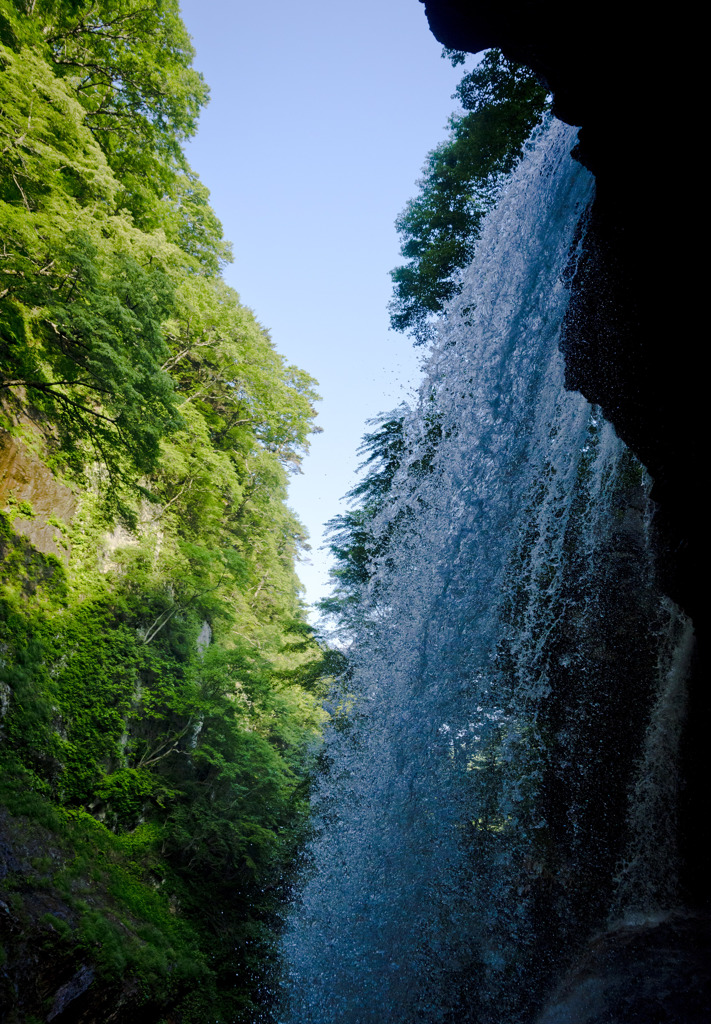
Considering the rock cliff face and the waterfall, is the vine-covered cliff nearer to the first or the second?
the waterfall

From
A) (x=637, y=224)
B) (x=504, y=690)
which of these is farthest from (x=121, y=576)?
(x=637, y=224)

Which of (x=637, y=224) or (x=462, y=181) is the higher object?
(x=462, y=181)

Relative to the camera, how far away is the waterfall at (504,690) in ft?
18.8

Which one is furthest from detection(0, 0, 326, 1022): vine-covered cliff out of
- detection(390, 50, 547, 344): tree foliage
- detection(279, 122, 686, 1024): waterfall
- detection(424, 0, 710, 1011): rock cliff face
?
detection(424, 0, 710, 1011): rock cliff face

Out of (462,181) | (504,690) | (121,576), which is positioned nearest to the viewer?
(504,690)

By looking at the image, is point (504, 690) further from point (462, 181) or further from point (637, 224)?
point (462, 181)

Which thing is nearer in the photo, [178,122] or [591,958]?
[591,958]

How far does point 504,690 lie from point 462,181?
27.0ft

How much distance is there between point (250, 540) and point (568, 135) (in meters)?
11.6

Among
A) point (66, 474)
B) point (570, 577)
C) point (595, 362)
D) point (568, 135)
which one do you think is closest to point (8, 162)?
point (66, 474)

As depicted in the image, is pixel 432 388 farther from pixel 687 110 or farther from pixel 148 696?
pixel 148 696

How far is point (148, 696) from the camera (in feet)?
29.3

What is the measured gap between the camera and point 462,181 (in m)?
8.68

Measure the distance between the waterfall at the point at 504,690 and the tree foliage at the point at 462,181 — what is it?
6.45 ft
